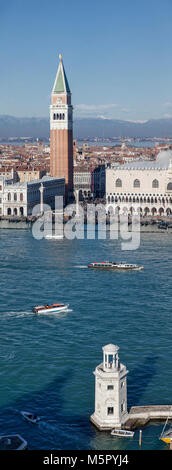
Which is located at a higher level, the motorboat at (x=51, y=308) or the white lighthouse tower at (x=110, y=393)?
the motorboat at (x=51, y=308)

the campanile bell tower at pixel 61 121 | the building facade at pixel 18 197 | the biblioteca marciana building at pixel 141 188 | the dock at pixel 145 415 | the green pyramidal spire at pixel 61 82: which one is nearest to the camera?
the dock at pixel 145 415

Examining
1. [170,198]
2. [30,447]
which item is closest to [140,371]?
[30,447]

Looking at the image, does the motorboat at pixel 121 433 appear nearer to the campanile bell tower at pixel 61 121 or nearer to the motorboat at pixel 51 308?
the motorboat at pixel 51 308

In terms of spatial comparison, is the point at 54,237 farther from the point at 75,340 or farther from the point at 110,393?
the point at 110,393

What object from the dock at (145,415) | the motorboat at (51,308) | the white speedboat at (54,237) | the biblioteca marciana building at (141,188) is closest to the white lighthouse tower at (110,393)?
the dock at (145,415)

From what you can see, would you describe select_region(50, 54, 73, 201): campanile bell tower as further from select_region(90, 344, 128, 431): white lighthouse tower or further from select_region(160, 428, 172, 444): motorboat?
select_region(160, 428, 172, 444): motorboat

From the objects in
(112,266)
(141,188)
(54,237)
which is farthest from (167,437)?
(141,188)
